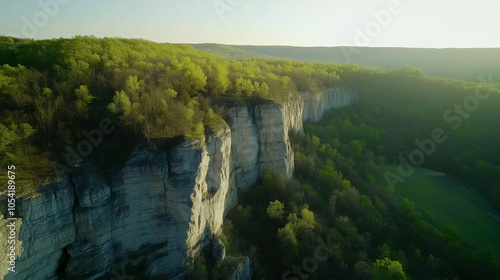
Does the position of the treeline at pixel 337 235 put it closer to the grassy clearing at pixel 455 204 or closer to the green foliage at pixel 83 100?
the grassy clearing at pixel 455 204

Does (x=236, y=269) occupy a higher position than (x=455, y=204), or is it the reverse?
(x=236, y=269)

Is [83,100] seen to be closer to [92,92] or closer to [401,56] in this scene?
[92,92]

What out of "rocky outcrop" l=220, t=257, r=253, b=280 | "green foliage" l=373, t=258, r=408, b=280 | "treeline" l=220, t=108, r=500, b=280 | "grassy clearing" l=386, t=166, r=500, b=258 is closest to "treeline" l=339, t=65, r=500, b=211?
"grassy clearing" l=386, t=166, r=500, b=258

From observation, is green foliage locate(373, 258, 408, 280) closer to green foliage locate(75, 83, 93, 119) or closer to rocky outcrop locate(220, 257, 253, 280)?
rocky outcrop locate(220, 257, 253, 280)

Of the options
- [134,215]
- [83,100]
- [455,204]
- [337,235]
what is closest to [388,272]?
[337,235]

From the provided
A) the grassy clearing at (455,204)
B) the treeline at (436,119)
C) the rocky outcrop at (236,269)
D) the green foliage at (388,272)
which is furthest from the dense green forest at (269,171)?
the grassy clearing at (455,204)

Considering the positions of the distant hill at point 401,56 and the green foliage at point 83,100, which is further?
the distant hill at point 401,56
